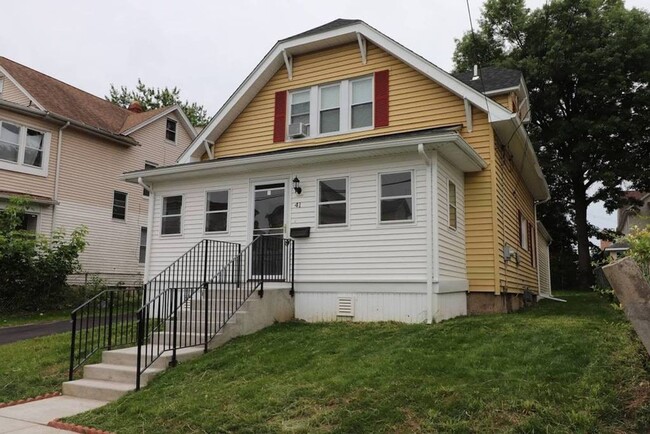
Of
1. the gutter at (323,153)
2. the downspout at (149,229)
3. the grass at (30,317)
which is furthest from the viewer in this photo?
the grass at (30,317)

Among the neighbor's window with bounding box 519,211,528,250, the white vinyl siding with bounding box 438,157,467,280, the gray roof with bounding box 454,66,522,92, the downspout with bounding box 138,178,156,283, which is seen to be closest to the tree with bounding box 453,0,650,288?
the neighbor's window with bounding box 519,211,528,250

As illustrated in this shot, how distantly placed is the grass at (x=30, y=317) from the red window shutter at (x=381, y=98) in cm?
998

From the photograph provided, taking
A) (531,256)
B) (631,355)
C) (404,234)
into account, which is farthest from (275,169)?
(531,256)

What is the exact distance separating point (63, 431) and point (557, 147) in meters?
26.7

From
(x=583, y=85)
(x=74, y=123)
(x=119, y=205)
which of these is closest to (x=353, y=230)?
(x=74, y=123)

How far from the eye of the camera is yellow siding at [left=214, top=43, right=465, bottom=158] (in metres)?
11.4

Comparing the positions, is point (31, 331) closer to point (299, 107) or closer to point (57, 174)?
point (299, 107)

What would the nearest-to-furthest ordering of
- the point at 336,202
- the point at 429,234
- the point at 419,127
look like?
the point at 429,234 < the point at 336,202 < the point at 419,127

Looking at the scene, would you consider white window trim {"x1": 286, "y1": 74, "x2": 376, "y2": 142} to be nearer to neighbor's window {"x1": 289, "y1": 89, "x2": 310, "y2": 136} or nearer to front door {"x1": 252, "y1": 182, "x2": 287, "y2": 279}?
neighbor's window {"x1": 289, "y1": 89, "x2": 310, "y2": 136}

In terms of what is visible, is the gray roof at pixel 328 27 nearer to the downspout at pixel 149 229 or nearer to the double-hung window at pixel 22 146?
the downspout at pixel 149 229

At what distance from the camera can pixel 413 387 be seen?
16.4 ft

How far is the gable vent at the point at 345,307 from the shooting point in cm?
943

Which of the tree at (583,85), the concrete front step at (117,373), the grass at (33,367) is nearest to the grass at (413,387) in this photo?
the concrete front step at (117,373)

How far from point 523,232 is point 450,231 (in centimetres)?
658
